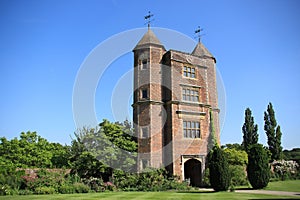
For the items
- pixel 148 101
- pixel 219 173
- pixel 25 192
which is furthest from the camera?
pixel 148 101

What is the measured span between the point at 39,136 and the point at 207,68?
29637 mm

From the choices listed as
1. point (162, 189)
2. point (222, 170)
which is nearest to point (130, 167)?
point (162, 189)

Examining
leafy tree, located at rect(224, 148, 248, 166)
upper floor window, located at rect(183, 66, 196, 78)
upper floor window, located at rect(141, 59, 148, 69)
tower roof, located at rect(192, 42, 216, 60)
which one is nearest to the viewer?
upper floor window, located at rect(141, 59, 148, 69)

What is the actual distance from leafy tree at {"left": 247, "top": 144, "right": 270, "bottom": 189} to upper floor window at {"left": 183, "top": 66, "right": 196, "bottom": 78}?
9.50 metres

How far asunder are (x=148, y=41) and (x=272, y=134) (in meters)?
24.3

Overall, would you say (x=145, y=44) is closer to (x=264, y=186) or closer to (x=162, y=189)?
(x=162, y=189)

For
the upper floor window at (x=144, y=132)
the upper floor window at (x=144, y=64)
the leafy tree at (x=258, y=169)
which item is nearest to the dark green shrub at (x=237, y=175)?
the leafy tree at (x=258, y=169)

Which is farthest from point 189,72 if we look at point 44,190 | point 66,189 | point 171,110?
point 44,190

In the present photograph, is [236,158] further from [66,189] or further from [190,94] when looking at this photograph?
[66,189]

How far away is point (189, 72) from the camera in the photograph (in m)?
26.5

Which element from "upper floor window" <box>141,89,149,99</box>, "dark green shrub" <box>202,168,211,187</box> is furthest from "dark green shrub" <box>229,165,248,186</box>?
"upper floor window" <box>141,89,149,99</box>

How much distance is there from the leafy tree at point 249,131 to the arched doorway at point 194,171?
55.1 feet

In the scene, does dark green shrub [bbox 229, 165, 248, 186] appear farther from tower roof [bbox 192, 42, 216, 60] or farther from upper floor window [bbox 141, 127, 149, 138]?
tower roof [bbox 192, 42, 216, 60]

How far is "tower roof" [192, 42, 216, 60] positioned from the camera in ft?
96.0
